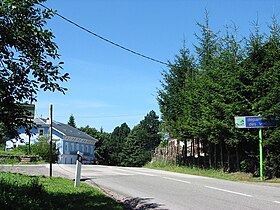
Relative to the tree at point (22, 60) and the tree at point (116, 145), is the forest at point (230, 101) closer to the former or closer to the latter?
the tree at point (22, 60)

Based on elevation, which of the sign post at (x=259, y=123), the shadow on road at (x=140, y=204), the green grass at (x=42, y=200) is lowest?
the shadow on road at (x=140, y=204)

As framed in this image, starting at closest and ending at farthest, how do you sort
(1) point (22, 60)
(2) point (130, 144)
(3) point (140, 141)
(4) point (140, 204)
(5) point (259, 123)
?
(1) point (22, 60) < (4) point (140, 204) < (5) point (259, 123) < (2) point (130, 144) < (3) point (140, 141)

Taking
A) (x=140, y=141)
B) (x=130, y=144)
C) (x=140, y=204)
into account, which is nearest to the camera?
(x=140, y=204)

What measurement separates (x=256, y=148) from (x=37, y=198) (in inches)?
616

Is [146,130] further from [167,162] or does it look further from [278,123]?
[278,123]

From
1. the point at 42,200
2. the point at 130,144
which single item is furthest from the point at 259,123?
the point at 130,144

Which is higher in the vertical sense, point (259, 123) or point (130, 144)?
point (259, 123)

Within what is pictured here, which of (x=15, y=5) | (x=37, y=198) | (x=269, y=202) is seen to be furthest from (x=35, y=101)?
(x=269, y=202)

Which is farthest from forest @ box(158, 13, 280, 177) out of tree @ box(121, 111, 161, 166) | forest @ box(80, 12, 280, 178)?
tree @ box(121, 111, 161, 166)

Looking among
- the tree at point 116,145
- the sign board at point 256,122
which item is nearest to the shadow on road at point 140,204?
the sign board at point 256,122

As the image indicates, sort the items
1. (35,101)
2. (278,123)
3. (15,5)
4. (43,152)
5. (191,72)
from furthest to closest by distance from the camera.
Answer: (43,152) < (191,72) < (278,123) < (35,101) < (15,5)

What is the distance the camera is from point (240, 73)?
20562mm

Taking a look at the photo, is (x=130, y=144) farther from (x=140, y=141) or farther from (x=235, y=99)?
(x=235, y=99)

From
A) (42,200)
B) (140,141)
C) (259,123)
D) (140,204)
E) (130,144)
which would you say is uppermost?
(259,123)
